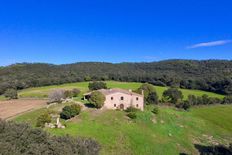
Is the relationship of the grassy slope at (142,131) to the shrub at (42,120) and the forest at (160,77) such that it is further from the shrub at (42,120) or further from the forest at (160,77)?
the forest at (160,77)

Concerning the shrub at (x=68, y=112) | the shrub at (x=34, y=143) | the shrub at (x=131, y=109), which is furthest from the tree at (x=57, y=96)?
the shrub at (x=34, y=143)

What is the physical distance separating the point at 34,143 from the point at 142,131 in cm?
2577

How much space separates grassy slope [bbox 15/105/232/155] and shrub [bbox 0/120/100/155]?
12.1 m

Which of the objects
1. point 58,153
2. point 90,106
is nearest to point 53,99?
point 90,106

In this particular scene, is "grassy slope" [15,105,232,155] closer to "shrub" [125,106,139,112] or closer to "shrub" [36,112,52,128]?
"shrub" [125,106,139,112]

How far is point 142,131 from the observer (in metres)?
41.4

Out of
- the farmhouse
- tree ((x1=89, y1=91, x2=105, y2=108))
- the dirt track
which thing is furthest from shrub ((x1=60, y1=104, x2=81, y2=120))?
the dirt track

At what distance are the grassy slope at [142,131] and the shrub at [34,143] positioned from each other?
1211cm

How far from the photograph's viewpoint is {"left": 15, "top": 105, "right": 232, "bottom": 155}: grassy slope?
116 ft

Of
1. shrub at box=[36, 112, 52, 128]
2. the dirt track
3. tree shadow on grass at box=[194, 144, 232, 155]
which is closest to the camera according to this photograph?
tree shadow on grass at box=[194, 144, 232, 155]

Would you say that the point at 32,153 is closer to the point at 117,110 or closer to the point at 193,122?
the point at 117,110

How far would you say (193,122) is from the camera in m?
55.2

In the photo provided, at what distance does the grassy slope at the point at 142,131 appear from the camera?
35.4 meters

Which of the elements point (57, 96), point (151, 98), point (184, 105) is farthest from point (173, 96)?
point (57, 96)
